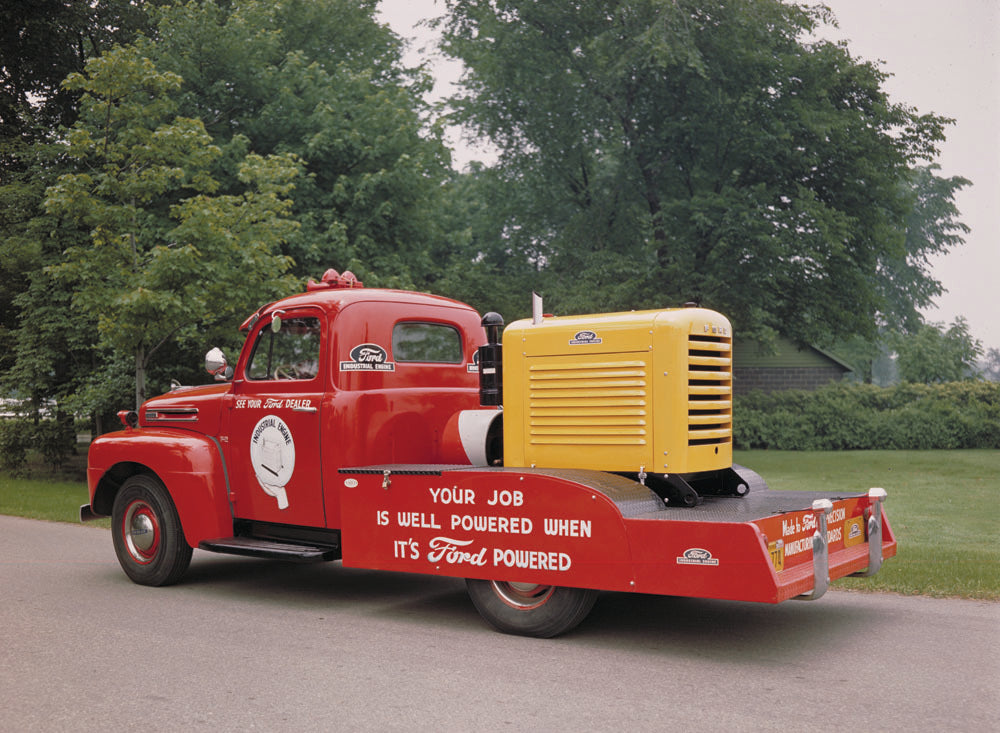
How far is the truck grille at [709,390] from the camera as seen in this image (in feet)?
20.7

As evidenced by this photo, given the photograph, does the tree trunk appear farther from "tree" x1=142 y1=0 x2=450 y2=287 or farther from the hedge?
the hedge

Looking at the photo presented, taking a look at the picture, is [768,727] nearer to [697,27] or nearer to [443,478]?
[443,478]

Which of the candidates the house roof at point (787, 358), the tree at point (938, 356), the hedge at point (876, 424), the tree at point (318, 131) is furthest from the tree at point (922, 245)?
the tree at point (318, 131)

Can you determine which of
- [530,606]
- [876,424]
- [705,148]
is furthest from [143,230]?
[876,424]

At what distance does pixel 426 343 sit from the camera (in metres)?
8.00

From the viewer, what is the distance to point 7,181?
1980 centimetres

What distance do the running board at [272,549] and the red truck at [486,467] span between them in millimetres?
29

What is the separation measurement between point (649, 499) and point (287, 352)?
3284 millimetres

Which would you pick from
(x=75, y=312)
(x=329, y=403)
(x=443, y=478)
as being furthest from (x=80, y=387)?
(x=443, y=478)

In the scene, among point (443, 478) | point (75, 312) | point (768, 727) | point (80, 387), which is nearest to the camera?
point (768, 727)

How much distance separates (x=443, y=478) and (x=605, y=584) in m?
1.35

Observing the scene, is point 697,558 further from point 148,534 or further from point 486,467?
point 148,534

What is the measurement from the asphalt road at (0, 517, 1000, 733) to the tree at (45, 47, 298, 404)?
5.94 meters

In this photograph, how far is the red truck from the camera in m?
5.78
